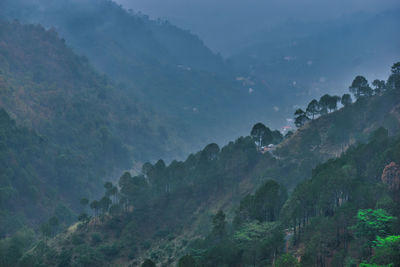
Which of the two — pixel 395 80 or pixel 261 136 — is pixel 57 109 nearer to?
pixel 261 136

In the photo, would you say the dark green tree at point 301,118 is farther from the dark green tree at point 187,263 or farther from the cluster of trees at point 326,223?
the dark green tree at point 187,263

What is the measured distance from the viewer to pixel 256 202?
5347 cm

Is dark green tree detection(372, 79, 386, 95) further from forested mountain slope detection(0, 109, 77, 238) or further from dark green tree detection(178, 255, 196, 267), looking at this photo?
forested mountain slope detection(0, 109, 77, 238)

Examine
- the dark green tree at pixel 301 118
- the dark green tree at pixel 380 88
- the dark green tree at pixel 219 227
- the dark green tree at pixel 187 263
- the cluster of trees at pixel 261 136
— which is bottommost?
the dark green tree at pixel 187 263

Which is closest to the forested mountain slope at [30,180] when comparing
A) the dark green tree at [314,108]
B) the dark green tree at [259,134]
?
the dark green tree at [259,134]

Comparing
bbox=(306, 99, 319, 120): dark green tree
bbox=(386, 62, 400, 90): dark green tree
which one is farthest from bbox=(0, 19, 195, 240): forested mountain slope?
bbox=(386, 62, 400, 90): dark green tree

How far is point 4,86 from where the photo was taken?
14438 centimetres

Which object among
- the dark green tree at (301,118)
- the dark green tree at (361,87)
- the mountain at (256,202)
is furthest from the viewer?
the dark green tree at (301,118)

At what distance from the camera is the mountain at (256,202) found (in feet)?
132

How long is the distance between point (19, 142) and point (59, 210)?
33723 millimetres

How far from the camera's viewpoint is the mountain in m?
40.2

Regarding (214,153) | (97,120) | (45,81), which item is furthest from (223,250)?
(45,81)

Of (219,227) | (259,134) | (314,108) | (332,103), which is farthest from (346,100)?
(219,227)

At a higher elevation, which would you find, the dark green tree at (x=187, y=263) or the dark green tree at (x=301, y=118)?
the dark green tree at (x=301, y=118)
